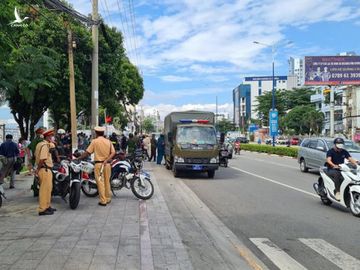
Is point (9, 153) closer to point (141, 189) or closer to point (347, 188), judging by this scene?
point (141, 189)

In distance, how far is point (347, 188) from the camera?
35.3ft

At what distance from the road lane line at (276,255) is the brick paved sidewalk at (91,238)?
1280 millimetres

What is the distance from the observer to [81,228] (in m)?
8.14

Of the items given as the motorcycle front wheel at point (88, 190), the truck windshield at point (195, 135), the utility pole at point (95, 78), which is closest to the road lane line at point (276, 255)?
the motorcycle front wheel at point (88, 190)

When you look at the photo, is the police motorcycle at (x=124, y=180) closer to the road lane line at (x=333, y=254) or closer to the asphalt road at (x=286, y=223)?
the asphalt road at (x=286, y=223)

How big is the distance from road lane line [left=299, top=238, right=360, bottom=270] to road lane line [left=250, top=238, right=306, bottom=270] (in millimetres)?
546

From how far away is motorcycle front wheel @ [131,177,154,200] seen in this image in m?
11.9

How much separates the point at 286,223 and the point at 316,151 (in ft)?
40.2

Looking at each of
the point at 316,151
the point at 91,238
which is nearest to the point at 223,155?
the point at 316,151

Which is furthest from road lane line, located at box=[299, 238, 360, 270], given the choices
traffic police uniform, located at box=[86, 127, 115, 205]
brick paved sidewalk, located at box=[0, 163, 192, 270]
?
traffic police uniform, located at box=[86, 127, 115, 205]

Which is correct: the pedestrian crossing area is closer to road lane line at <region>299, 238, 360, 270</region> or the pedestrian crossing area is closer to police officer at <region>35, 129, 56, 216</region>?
road lane line at <region>299, 238, 360, 270</region>

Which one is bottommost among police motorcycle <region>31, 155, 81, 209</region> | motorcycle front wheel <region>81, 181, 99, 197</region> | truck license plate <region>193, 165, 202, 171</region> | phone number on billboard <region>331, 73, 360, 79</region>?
motorcycle front wheel <region>81, 181, 99, 197</region>

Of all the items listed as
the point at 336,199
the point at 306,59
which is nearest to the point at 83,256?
the point at 336,199

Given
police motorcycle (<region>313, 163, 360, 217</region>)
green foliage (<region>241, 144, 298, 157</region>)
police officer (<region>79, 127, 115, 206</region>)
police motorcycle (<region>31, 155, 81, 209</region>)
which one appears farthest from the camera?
green foliage (<region>241, 144, 298, 157</region>)
